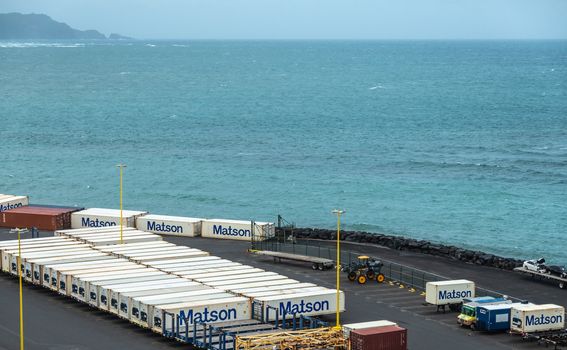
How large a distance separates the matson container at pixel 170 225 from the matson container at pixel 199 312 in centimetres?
3141

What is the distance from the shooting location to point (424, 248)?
312 ft

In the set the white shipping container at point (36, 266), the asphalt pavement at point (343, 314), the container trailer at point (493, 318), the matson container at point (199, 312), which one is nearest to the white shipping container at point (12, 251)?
the asphalt pavement at point (343, 314)

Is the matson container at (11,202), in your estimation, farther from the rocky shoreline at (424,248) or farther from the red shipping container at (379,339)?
the red shipping container at (379,339)

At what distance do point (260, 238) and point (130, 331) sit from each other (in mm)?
30096

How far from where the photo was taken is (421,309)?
73.4 meters

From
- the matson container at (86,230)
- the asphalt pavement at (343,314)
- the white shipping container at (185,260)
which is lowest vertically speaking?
the asphalt pavement at (343,314)

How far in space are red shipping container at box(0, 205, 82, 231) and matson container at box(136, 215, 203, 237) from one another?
25.3ft

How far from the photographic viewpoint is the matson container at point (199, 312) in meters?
64.8

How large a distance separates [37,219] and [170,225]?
1372 centimetres

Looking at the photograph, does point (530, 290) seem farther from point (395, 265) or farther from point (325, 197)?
point (325, 197)

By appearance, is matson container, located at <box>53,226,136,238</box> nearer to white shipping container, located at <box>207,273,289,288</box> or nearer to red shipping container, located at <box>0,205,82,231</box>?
red shipping container, located at <box>0,205,82,231</box>

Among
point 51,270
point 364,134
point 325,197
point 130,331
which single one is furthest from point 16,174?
point 130,331

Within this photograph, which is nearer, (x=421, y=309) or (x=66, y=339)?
(x=66, y=339)

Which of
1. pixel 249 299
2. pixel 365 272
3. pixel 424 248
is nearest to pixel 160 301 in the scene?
pixel 249 299
